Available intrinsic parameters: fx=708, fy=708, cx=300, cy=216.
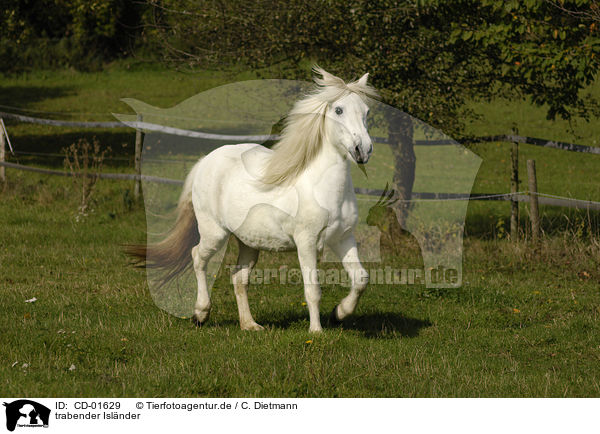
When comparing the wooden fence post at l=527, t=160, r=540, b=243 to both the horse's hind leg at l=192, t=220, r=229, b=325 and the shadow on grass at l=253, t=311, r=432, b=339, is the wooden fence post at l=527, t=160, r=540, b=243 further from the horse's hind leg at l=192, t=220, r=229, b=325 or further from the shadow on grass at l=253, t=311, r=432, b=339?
the horse's hind leg at l=192, t=220, r=229, b=325

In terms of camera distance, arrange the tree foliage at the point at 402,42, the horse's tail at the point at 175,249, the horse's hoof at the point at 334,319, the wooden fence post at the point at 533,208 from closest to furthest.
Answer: the horse's hoof at the point at 334,319 < the horse's tail at the point at 175,249 < the tree foliage at the point at 402,42 < the wooden fence post at the point at 533,208

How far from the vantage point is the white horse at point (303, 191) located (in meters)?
5.51

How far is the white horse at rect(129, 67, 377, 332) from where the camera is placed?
5512 millimetres

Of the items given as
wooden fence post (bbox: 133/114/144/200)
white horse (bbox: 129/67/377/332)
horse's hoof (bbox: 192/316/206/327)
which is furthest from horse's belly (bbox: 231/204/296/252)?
wooden fence post (bbox: 133/114/144/200)

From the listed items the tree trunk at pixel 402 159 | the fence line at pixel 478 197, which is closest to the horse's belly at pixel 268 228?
the fence line at pixel 478 197

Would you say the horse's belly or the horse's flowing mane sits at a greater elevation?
the horse's flowing mane

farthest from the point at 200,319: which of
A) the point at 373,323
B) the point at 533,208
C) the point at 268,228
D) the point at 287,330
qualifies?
the point at 533,208

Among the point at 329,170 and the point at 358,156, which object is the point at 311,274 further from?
the point at 358,156

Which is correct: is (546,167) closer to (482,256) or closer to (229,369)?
(482,256)

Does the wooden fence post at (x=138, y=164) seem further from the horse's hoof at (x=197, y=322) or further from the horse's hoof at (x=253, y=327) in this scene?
the horse's hoof at (x=253, y=327)

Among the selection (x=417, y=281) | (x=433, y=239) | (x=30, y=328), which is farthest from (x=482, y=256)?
(x=30, y=328)

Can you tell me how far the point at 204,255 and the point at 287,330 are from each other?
1.10m

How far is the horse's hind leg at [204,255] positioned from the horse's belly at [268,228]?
1.47ft
